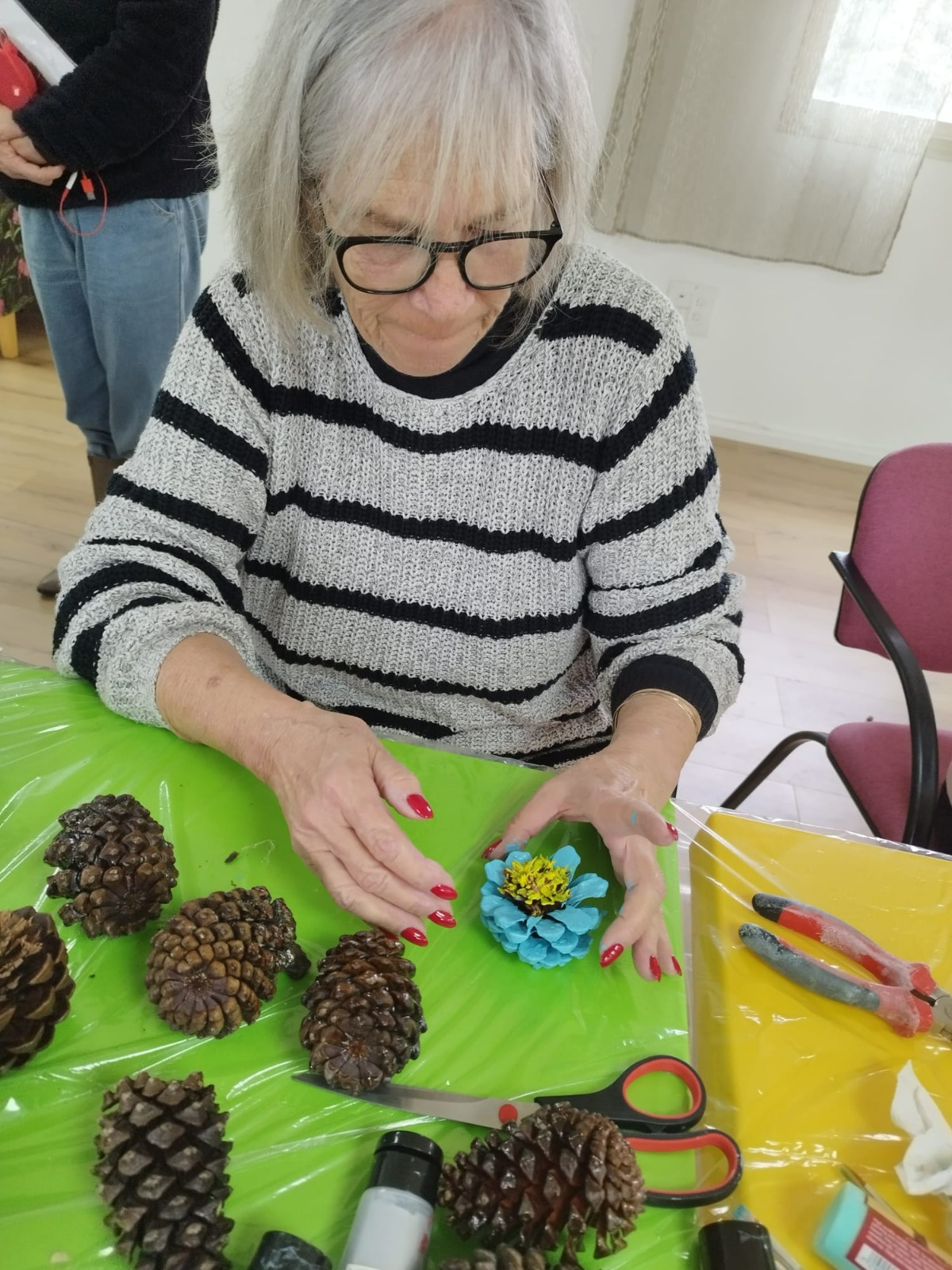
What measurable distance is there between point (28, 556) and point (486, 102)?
6.24 ft

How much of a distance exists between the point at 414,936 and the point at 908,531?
1.02 m

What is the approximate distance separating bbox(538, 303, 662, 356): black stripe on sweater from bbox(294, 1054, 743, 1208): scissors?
0.64 m

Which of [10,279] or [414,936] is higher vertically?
[414,936]

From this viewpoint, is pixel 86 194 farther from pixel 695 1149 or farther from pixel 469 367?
pixel 695 1149

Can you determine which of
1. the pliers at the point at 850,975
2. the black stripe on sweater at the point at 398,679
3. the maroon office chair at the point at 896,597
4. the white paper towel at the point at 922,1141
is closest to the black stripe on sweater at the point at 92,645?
the black stripe on sweater at the point at 398,679

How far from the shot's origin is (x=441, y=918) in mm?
632

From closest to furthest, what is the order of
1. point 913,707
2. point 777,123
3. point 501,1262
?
1. point 501,1262
2. point 913,707
3. point 777,123

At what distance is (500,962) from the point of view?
0.64 metres

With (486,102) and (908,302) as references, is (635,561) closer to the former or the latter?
(486,102)

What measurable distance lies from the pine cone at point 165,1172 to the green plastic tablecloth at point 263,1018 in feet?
0.08

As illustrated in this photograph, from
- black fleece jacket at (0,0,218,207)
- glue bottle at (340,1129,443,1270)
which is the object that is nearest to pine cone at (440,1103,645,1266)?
glue bottle at (340,1129,443,1270)

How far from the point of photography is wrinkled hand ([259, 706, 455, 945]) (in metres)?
0.64

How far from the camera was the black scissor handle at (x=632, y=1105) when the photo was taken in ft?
1.83

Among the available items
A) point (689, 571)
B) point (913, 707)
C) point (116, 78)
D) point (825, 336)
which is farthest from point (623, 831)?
point (825, 336)
